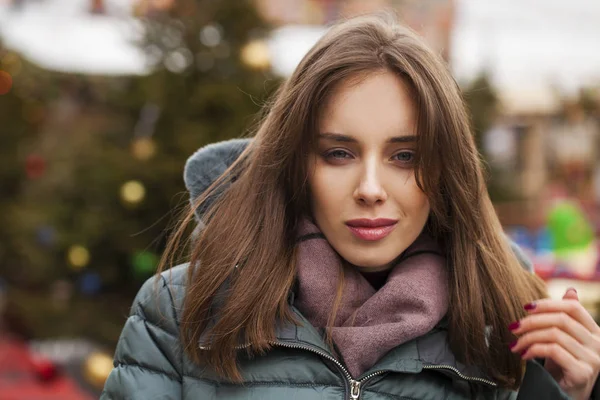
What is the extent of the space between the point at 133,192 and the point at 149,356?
233cm

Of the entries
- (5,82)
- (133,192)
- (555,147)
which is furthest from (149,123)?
(555,147)

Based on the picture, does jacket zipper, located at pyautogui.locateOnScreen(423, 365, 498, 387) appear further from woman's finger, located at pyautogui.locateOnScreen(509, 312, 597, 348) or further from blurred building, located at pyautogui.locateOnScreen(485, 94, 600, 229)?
blurred building, located at pyautogui.locateOnScreen(485, 94, 600, 229)

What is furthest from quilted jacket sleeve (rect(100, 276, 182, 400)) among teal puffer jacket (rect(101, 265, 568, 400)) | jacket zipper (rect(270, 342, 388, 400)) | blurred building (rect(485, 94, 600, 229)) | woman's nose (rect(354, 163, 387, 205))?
blurred building (rect(485, 94, 600, 229))

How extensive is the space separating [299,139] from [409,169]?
0.21 meters

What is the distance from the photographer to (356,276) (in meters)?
1.52

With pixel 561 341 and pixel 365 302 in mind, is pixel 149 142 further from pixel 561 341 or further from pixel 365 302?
pixel 561 341

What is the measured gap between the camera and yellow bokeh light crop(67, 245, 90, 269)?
3.87m

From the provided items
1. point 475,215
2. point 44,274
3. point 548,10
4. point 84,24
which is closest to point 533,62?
point 548,10

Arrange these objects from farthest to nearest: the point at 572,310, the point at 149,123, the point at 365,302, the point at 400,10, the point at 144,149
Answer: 1. the point at 400,10
2. the point at 149,123
3. the point at 144,149
4. the point at 365,302
5. the point at 572,310

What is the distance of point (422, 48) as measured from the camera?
1477 mm

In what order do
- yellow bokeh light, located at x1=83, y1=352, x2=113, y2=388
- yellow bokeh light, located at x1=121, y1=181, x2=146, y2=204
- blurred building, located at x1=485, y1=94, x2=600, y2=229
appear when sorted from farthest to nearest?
blurred building, located at x1=485, y1=94, x2=600, y2=229 → yellow bokeh light, located at x1=83, y1=352, x2=113, y2=388 → yellow bokeh light, located at x1=121, y1=181, x2=146, y2=204

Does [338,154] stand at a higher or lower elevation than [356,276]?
higher

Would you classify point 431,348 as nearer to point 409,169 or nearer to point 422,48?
point 409,169

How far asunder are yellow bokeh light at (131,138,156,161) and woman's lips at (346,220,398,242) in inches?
98.1
